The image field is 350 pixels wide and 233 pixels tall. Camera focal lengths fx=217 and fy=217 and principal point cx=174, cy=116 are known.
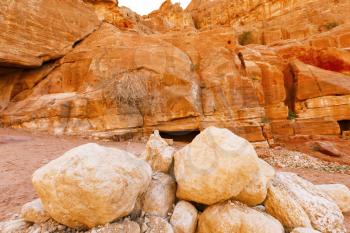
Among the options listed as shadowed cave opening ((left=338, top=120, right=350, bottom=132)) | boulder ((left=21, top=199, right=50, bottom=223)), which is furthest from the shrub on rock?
shadowed cave opening ((left=338, top=120, right=350, bottom=132))

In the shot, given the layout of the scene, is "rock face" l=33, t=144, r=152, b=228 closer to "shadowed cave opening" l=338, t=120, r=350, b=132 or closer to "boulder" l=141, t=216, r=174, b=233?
"boulder" l=141, t=216, r=174, b=233

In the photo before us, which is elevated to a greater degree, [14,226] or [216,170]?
[216,170]

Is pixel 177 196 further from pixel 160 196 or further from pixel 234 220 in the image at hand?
pixel 234 220

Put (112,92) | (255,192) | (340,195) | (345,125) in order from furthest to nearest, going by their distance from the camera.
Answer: (345,125)
(112,92)
(340,195)
(255,192)

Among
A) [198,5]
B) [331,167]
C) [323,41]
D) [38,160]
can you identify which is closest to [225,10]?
[198,5]

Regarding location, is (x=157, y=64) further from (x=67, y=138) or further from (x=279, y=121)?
(x=279, y=121)

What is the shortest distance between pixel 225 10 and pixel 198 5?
7692 millimetres

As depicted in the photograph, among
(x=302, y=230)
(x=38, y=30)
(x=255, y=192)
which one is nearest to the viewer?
(x=302, y=230)

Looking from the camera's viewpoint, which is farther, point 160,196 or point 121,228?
point 160,196

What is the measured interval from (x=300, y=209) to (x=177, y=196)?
1586 millimetres

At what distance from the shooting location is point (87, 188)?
205 centimetres

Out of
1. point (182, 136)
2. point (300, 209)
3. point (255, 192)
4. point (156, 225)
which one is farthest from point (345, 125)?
point (156, 225)

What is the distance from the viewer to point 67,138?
8.32 meters

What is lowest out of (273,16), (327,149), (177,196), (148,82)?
(327,149)
